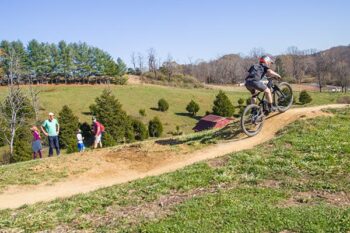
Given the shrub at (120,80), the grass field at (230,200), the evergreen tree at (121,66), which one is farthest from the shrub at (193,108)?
the grass field at (230,200)

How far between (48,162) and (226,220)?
27.2 feet

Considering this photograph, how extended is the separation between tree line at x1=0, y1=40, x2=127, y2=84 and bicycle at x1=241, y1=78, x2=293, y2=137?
87365 millimetres

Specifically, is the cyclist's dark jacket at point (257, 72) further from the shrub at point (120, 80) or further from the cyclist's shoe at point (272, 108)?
the shrub at point (120, 80)

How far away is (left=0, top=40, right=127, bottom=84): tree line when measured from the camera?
95.6 metres

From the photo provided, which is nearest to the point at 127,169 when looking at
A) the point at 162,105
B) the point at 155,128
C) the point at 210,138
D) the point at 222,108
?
the point at 210,138

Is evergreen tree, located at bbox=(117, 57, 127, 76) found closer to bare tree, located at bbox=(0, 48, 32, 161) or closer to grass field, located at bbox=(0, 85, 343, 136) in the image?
grass field, located at bbox=(0, 85, 343, 136)

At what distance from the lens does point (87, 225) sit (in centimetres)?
699

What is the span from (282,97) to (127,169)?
645cm

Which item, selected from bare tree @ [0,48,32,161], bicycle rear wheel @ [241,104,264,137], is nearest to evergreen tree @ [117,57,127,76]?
bare tree @ [0,48,32,161]

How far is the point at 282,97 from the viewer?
1406cm

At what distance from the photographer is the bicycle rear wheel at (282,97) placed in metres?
13.7

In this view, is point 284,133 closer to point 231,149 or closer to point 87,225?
point 231,149

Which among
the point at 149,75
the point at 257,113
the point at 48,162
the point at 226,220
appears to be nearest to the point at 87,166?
the point at 48,162

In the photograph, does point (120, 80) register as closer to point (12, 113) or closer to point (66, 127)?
point (66, 127)
